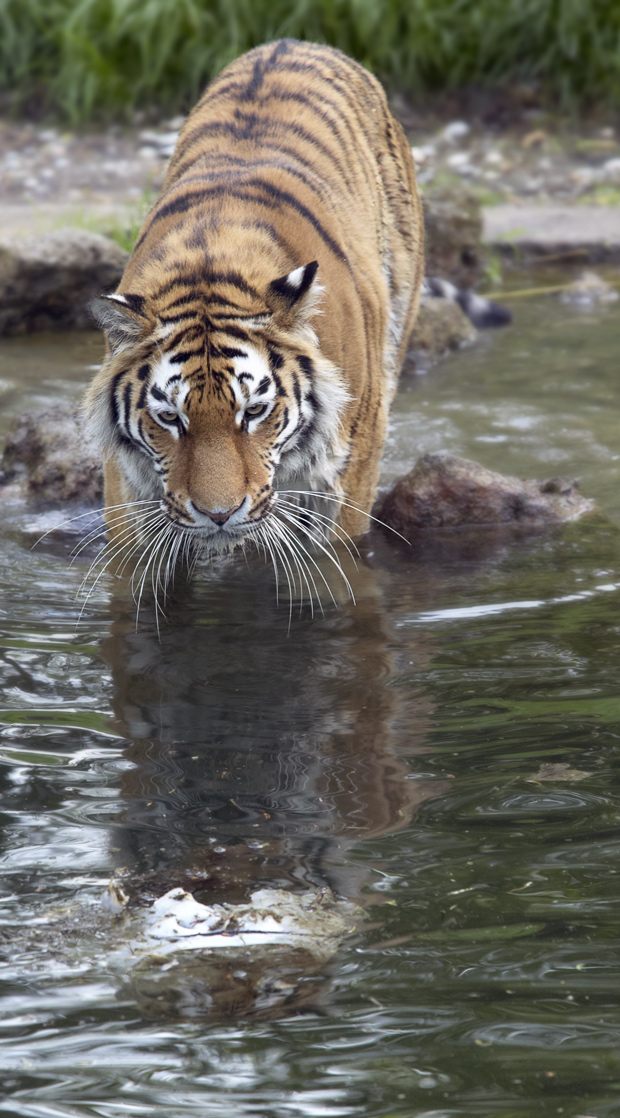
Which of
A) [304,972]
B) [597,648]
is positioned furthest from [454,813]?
[597,648]

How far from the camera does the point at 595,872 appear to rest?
6.96 ft

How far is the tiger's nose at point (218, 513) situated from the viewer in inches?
115

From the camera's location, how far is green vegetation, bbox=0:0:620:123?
9.17 meters

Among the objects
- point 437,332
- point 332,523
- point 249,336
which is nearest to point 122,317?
point 249,336

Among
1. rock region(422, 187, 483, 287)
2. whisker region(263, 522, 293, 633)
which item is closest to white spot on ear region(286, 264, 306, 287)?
whisker region(263, 522, 293, 633)

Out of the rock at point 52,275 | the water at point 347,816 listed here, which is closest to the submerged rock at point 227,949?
the water at point 347,816

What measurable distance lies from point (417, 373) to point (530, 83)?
A: 4835 millimetres

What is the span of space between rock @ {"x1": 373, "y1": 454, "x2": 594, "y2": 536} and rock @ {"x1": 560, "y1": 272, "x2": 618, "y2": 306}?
110 inches

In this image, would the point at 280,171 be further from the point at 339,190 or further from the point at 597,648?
the point at 597,648

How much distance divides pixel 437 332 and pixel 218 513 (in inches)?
129

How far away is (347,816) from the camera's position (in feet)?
7.75

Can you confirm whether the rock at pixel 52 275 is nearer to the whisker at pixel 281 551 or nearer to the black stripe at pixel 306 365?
the whisker at pixel 281 551

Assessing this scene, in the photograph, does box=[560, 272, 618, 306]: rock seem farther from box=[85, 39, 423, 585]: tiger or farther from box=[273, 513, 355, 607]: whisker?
box=[273, 513, 355, 607]: whisker

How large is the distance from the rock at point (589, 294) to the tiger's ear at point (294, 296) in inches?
145
